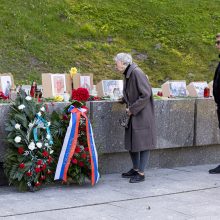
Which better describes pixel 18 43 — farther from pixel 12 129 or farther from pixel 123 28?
pixel 12 129

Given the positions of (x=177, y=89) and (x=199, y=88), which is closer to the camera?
(x=177, y=89)

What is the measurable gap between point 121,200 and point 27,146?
1.27 m

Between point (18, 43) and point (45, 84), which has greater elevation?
point (18, 43)

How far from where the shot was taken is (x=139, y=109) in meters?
7.64

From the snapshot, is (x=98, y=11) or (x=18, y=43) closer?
(x=18, y=43)

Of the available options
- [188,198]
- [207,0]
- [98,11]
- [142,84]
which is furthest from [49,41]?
[188,198]

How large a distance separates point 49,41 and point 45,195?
10.9 metres

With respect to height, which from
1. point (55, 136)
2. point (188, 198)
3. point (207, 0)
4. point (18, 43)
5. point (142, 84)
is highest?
point (207, 0)

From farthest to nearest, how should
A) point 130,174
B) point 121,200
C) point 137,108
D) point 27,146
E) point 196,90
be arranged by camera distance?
1. point 196,90
2. point 130,174
3. point 137,108
4. point 27,146
5. point 121,200

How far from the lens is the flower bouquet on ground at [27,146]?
7043 millimetres

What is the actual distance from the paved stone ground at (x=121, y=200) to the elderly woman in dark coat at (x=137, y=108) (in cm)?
48

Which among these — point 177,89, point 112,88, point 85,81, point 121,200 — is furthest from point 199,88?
point 121,200

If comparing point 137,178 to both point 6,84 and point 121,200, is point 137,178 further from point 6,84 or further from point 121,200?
point 6,84

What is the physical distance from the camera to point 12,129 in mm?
7070
